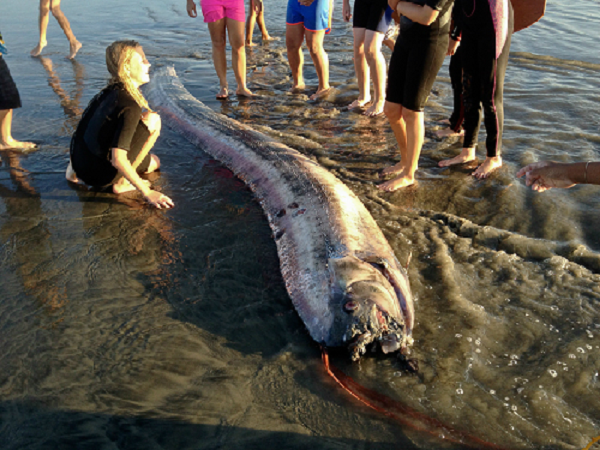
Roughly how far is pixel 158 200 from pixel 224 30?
165 inches

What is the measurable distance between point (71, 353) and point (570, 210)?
4.35 meters

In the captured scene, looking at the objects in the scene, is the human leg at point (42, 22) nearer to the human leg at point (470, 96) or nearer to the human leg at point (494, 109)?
the human leg at point (470, 96)

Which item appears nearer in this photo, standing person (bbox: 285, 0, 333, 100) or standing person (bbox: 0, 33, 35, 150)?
standing person (bbox: 0, 33, 35, 150)

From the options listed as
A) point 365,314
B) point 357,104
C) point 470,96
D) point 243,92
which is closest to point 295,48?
point 243,92

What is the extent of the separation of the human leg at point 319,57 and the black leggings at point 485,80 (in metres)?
3.00

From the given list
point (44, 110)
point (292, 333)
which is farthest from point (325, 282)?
point (44, 110)

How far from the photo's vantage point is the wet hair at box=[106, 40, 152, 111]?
4117mm

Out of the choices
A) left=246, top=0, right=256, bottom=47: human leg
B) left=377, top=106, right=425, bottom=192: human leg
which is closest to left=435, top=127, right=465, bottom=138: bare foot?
left=377, top=106, right=425, bottom=192: human leg

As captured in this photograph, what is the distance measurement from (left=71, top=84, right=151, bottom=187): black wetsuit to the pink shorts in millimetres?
3308

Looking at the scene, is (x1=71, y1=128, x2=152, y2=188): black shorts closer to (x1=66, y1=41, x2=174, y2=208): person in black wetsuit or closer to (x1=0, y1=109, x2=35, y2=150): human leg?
(x1=66, y1=41, x2=174, y2=208): person in black wetsuit

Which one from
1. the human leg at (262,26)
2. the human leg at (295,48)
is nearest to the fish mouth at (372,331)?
the human leg at (295,48)

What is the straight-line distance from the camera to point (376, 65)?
21.0 feet

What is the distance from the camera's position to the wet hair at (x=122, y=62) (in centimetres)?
412

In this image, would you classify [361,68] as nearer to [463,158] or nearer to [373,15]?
[373,15]
